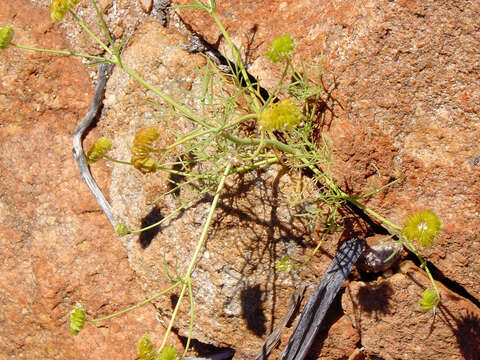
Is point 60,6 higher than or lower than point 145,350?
higher


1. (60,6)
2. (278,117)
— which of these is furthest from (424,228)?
(60,6)

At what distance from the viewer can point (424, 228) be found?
158 centimetres

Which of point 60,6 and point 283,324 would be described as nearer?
point 60,6

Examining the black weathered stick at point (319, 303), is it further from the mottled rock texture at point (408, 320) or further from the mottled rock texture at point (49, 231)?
the mottled rock texture at point (49, 231)

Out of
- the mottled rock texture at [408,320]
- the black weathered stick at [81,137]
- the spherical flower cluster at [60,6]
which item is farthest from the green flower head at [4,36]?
the mottled rock texture at [408,320]

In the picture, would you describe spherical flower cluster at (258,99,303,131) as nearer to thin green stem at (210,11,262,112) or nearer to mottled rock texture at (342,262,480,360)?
thin green stem at (210,11,262,112)

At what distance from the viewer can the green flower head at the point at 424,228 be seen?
156 centimetres

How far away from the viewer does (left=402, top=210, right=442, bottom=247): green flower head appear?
61.6 inches

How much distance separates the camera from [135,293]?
2504mm

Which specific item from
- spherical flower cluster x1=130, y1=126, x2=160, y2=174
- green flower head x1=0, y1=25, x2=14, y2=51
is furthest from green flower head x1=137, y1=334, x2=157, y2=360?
green flower head x1=0, y1=25, x2=14, y2=51

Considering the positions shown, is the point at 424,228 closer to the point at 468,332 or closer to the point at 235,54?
the point at 468,332

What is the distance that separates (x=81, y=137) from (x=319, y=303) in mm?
1621

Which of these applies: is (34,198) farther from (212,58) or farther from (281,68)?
(281,68)

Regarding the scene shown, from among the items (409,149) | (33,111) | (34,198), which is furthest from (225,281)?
(33,111)
